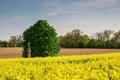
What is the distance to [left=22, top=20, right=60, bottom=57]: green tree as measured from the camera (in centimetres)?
3091

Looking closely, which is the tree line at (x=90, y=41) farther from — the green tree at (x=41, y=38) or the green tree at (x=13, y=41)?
the green tree at (x=41, y=38)

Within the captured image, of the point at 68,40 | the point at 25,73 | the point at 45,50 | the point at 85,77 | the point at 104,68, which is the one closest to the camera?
the point at 85,77

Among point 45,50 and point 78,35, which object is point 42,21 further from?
point 78,35

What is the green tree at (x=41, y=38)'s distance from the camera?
30906 millimetres

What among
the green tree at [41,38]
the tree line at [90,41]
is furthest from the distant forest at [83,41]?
the green tree at [41,38]

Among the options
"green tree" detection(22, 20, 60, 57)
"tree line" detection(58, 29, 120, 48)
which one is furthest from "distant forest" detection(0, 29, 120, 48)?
"green tree" detection(22, 20, 60, 57)

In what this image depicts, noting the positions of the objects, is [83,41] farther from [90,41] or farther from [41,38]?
[41,38]

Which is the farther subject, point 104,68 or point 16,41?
point 16,41

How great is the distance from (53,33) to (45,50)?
1890mm

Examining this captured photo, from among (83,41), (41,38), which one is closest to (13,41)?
(83,41)

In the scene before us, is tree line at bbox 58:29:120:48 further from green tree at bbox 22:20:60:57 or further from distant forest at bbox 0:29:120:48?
green tree at bbox 22:20:60:57

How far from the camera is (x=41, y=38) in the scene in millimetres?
31328

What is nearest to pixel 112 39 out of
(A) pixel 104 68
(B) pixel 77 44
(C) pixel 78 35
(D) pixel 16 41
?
(B) pixel 77 44

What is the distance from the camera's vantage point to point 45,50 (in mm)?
30609
